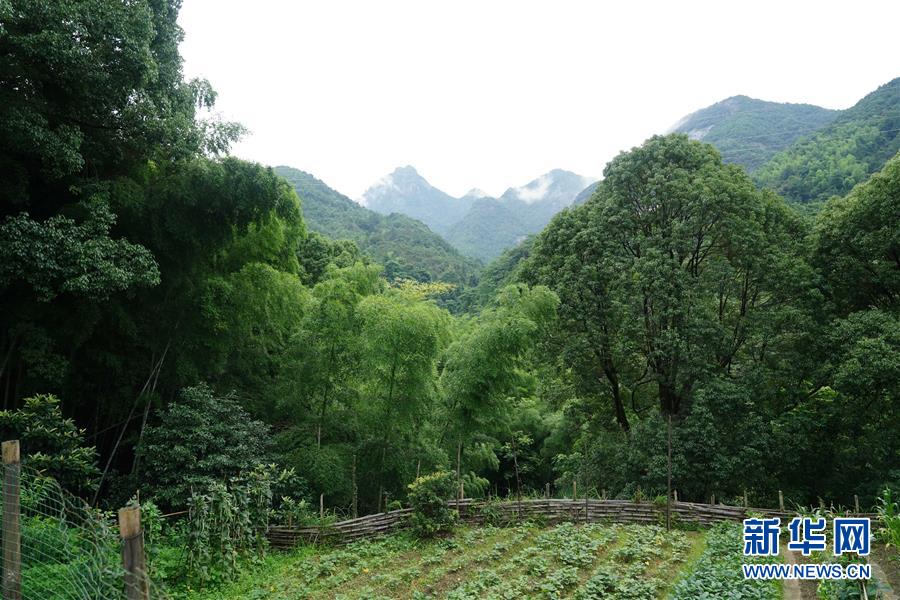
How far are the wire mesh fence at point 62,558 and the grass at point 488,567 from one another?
1694 millimetres

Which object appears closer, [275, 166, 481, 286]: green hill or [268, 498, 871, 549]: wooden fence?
[268, 498, 871, 549]: wooden fence

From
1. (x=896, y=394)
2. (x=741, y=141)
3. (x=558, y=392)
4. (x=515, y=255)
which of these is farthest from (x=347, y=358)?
(x=741, y=141)

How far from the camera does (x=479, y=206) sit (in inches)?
3204

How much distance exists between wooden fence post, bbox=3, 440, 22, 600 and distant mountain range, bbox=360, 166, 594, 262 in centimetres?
6098

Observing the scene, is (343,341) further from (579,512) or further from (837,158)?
(837,158)

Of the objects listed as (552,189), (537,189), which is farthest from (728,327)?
(537,189)

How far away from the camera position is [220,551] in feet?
22.1

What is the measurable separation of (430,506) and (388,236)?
119 ft

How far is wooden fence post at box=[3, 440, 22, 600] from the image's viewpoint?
3.34 m

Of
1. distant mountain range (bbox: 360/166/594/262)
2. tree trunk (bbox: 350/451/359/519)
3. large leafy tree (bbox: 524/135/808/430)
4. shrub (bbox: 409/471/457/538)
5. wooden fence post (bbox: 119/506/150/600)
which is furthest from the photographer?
distant mountain range (bbox: 360/166/594/262)

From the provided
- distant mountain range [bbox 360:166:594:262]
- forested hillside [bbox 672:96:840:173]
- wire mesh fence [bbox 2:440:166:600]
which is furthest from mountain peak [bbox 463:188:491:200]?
wire mesh fence [bbox 2:440:166:600]

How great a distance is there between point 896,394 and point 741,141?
4934 cm

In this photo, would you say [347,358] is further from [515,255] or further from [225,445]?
[515,255]

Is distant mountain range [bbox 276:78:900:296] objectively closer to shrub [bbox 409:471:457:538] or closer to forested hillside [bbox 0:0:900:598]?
forested hillside [bbox 0:0:900:598]
